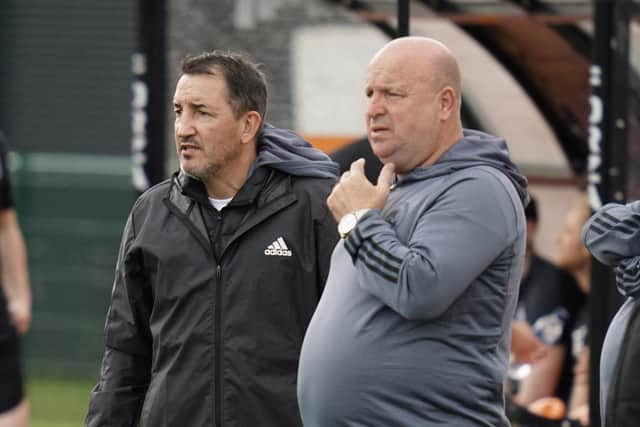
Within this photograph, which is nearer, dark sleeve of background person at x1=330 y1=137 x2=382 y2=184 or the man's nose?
the man's nose

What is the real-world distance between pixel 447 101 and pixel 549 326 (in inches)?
138

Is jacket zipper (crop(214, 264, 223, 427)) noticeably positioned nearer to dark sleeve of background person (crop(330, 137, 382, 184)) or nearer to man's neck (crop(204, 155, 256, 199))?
man's neck (crop(204, 155, 256, 199))

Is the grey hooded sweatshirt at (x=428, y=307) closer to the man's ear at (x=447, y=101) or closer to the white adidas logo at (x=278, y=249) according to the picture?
the man's ear at (x=447, y=101)

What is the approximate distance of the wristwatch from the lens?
3.74m

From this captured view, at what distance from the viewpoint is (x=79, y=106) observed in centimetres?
1102

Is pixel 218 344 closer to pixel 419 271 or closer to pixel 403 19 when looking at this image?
pixel 419 271

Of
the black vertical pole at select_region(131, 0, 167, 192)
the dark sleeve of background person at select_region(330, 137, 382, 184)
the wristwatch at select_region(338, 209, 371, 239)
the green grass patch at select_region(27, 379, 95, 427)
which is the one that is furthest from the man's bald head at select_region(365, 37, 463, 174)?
the green grass patch at select_region(27, 379, 95, 427)

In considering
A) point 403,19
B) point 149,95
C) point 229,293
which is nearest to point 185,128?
point 229,293

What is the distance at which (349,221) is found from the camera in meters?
3.76

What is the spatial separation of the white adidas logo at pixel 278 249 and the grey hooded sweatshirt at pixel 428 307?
414mm

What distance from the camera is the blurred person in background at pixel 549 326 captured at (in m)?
7.20

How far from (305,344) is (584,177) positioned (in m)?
4.46

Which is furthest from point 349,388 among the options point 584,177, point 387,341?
point 584,177

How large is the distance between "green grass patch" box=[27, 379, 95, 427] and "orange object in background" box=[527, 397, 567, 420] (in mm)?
3267
